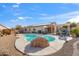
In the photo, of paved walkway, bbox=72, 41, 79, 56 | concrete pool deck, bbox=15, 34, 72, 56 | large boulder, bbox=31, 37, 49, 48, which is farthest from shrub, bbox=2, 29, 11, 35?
paved walkway, bbox=72, 41, 79, 56

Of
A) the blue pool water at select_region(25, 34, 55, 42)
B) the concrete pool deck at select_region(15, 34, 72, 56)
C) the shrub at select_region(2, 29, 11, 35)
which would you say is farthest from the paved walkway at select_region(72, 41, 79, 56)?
the shrub at select_region(2, 29, 11, 35)

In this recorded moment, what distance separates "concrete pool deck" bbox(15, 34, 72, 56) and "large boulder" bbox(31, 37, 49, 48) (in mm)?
34

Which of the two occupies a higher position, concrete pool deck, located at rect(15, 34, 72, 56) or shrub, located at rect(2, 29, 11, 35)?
shrub, located at rect(2, 29, 11, 35)

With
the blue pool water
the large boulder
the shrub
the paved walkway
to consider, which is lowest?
the paved walkway

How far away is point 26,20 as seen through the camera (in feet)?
13.4

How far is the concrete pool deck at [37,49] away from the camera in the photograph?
4.09m

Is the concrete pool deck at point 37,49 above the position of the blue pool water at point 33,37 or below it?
below

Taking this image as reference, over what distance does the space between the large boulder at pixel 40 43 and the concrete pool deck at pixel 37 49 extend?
0.03 m

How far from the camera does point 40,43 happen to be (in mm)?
4109

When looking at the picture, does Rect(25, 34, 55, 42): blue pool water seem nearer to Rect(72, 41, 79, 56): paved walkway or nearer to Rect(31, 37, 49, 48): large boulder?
Rect(31, 37, 49, 48): large boulder

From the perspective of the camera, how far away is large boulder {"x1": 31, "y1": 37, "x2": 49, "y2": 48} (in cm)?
409

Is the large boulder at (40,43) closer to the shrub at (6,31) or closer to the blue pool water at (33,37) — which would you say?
the blue pool water at (33,37)

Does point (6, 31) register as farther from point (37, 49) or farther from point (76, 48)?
point (76, 48)

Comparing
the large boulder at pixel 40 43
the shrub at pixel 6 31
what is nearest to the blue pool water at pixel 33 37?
the large boulder at pixel 40 43
